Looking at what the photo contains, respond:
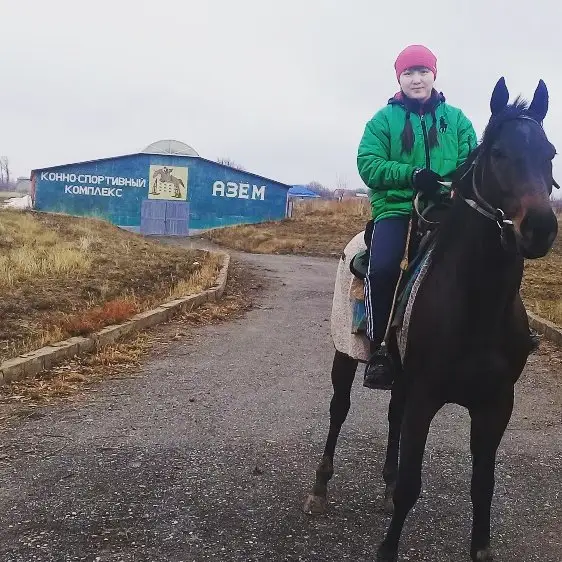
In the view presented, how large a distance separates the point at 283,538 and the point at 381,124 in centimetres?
A: 237

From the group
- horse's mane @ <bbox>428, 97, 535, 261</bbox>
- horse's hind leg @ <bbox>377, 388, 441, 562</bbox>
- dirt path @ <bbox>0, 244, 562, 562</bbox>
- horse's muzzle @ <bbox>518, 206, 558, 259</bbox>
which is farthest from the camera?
dirt path @ <bbox>0, 244, 562, 562</bbox>

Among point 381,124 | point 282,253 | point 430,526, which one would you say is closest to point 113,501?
point 430,526

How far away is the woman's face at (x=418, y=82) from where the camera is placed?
357 centimetres

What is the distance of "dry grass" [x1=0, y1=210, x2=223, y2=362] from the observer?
7.34m

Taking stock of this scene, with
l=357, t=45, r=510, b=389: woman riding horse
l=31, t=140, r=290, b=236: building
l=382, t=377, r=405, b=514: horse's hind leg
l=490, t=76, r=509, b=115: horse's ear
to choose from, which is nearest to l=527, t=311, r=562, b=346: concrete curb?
l=382, t=377, r=405, b=514: horse's hind leg

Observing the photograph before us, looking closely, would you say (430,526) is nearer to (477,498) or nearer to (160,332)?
(477,498)

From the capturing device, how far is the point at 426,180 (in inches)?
126

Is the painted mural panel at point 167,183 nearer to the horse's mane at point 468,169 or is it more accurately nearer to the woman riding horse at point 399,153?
the woman riding horse at point 399,153

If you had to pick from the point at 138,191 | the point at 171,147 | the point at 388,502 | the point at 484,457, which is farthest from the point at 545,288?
the point at 171,147

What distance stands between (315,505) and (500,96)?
2.47m

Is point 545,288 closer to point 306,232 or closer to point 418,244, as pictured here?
point 418,244

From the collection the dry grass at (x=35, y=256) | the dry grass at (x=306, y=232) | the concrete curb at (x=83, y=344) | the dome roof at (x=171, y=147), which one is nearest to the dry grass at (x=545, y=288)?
the concrete curb at (x=83, y=344)

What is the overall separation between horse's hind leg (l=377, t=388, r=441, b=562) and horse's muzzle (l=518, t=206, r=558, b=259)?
0.98 m

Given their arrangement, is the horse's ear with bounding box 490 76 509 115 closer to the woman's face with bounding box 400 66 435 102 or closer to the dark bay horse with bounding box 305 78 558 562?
the dark bay horse with bounding box 305 78 558 562
